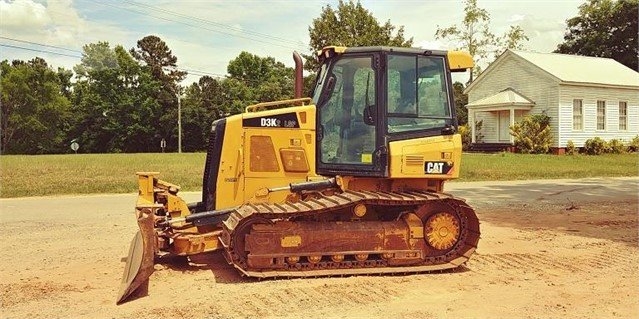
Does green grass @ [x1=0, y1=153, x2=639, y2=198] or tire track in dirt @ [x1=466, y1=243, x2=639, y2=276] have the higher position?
green grass @ [x1=0, y1=153, x2=639, y2=198]

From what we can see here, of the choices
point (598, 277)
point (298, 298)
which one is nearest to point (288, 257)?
point (298, 298)

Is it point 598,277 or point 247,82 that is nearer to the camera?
point 598,277

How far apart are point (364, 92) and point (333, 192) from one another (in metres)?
1.36

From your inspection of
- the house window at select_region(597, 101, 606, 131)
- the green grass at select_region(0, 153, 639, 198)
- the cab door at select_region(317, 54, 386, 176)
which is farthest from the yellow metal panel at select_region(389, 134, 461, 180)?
the house window at select_region(597, 101, 606, 131)

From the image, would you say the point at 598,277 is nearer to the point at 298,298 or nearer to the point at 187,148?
the point at 298,298

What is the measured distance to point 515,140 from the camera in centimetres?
3616

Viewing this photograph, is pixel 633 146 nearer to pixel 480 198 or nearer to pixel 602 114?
pixel 602 114

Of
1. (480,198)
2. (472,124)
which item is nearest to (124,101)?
(472,124)

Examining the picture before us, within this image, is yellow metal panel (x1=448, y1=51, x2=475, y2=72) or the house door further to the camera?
the house door

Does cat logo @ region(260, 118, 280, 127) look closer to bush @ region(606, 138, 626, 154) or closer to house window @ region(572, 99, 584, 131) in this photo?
house window @ region(572, 99, 584, 131)

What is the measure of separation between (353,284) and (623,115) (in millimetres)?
36461

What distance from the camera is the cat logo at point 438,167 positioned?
784 centimetres

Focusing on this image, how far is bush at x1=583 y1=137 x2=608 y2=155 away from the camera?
3544cm

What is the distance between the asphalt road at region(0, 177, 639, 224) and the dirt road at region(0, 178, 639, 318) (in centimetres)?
256
